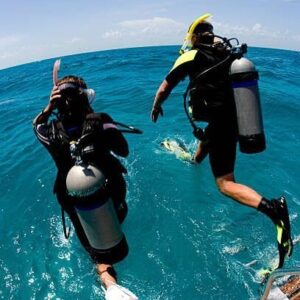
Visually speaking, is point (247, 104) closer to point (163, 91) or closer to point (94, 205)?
point (163, 91)

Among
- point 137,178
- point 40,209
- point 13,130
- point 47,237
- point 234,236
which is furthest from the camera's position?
point 13,130

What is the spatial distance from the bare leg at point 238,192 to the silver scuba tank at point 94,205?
165 cm

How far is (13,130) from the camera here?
13633 mm

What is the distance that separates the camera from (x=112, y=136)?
12.4 ft

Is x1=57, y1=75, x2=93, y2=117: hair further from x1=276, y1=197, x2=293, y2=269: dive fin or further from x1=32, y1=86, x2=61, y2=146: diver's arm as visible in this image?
x1=276, y1=197, x2=293, y2=269: dive fin

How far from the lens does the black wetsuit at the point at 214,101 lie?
4527 millimetres

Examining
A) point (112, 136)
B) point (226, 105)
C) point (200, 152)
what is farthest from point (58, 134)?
point (200, 152)

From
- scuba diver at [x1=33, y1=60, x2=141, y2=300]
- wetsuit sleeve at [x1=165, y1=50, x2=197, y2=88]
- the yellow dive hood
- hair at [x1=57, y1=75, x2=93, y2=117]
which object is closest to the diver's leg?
scuba diver at [x1=33, y1=60, x2=141, y2=300]

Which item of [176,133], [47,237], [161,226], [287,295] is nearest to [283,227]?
[287,295]

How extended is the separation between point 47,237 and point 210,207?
9.75 feet

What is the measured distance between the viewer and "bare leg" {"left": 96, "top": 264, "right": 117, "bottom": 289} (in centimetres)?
400

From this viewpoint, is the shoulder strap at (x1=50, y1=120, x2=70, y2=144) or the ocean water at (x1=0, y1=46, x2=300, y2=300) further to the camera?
the ocean water at (x1=0, y1=46, x2=300, y2=300)

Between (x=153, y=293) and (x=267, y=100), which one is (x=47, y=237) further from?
(x=267, y=100)

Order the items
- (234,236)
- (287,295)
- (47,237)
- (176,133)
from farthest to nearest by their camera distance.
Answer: (176,133) → (47,237) → (234,236) → (287,295)
